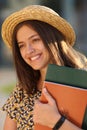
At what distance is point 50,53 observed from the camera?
2.49 meters

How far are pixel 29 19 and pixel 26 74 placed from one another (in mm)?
375

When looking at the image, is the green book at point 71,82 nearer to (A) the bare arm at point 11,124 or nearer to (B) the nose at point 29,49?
(B) the nose at point 29,49

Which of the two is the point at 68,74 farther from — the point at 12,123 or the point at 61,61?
the point at 12,123

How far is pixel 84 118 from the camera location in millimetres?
2158

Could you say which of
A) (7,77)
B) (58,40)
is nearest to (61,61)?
(58,40)

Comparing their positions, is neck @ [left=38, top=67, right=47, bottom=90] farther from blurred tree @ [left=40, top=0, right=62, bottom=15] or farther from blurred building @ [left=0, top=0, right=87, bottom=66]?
blurred tree @ [left=40, top=0, right=62, bottom=15]

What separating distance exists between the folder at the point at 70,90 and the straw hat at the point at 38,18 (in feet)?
1.32

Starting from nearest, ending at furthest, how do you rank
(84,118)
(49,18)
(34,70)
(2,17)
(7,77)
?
1. (84,118)
2. (49,18)
3. (34,70)
4. (7,77)
5. (2,17)

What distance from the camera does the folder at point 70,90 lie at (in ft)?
7.06

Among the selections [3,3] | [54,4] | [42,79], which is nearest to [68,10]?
[54,4]

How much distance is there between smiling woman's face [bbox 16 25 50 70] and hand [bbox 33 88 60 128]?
0.27 metres

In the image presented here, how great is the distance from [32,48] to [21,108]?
41 centimetres

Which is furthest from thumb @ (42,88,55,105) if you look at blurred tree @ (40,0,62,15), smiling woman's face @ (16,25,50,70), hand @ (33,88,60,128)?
blurred tree @ (40,0,62,15)

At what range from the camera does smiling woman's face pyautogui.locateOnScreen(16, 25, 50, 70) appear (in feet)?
8.08
